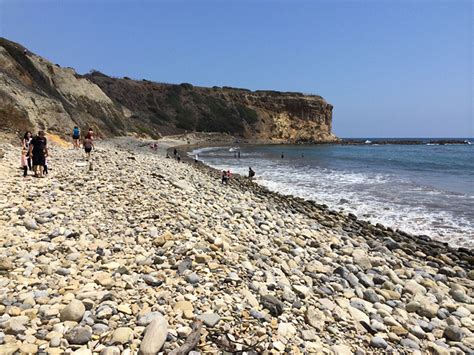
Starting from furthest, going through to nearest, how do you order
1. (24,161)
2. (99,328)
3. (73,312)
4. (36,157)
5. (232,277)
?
(24,161) → (36,157) → (232,277) → (73,312) → (99,328)

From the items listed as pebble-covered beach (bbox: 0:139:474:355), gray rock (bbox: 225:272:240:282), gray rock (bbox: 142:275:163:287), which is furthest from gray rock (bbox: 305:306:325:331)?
gray rock (bbox: 142:275:163:287)

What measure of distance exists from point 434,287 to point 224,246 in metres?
4.38

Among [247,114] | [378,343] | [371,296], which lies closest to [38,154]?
[371,296]

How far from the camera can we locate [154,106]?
87188 mm

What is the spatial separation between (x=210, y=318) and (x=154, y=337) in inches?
29.5

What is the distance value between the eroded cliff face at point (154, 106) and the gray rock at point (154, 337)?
90.7 ft

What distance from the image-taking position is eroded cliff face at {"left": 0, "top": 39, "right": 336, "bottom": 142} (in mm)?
31994

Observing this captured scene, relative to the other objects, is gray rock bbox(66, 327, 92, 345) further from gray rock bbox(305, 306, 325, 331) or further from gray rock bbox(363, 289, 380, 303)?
gray rock bbox(363, 289, 380, 303)

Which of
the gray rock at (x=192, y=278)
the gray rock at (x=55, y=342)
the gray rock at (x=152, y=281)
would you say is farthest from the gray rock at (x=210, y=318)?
the gray rock at (x=55, y=342)

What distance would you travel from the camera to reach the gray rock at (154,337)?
340 cm

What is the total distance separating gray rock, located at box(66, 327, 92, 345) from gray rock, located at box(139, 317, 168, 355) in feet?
1.94

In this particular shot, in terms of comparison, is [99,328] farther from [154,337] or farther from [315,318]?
[315,318]

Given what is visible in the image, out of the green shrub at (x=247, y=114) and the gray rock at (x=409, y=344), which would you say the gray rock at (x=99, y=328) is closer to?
the gray rock at (x=409, y=344)

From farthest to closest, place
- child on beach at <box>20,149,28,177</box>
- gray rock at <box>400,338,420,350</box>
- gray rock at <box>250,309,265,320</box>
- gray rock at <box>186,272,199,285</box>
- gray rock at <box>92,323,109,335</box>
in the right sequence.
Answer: child on beach at <box>20,149,28,177</box>, gray rock at <box>186,272,199,285</box>, gray rock at <box>400,338,420,350</box>, gray rock at <box>250,309,265,320</box>, gray rock at <box>92,323,109,335</box>
